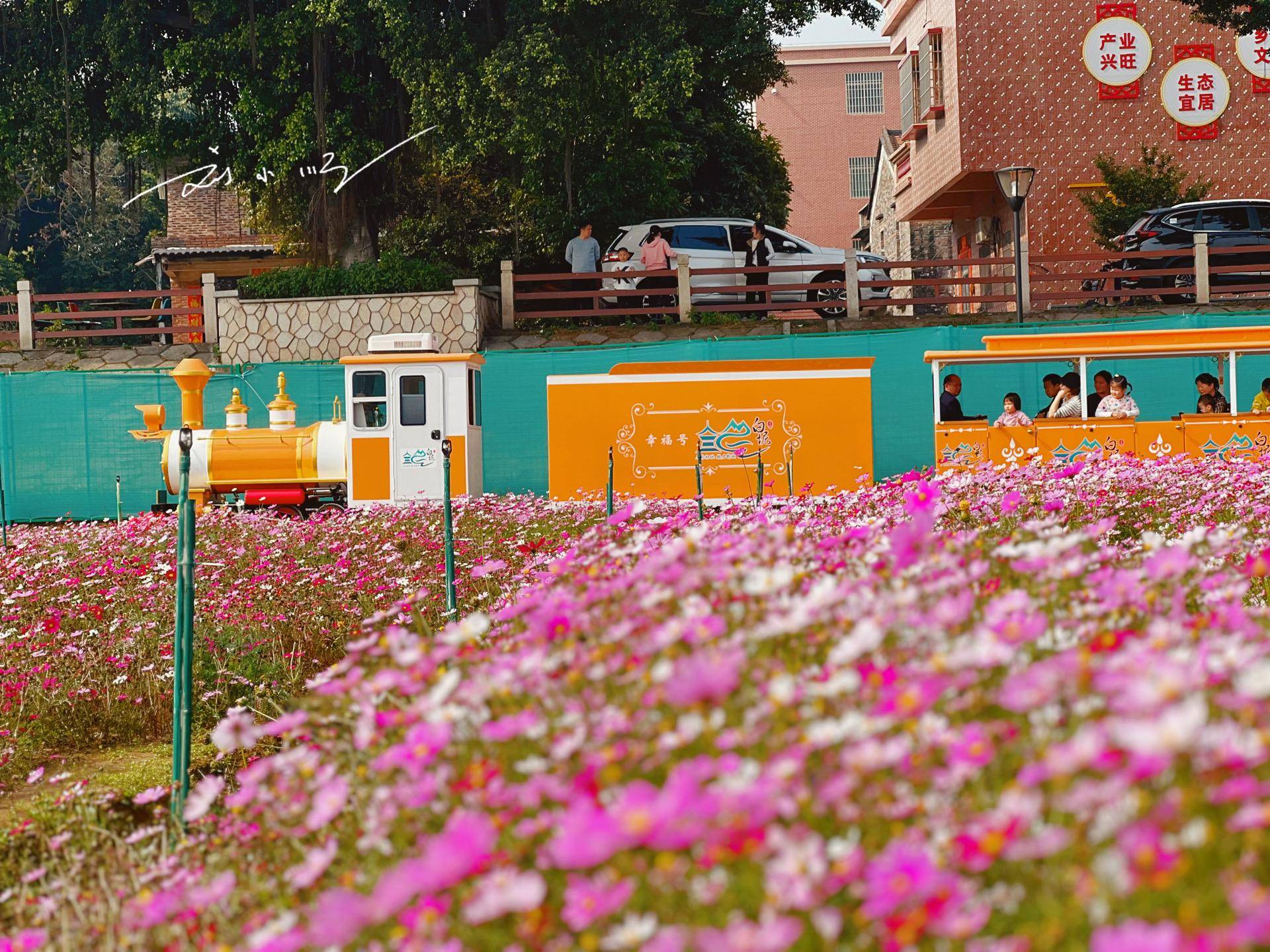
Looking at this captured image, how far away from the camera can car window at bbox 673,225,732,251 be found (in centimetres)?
2819

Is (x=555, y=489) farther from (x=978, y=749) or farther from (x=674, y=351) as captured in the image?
(x=978, y=749)

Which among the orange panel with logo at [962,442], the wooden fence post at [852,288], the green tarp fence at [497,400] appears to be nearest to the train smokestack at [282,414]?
the green tarp fence at [497,400]

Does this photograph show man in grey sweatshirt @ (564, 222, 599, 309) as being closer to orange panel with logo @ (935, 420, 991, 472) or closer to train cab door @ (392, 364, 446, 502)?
train cab door @ (392, 364, 446, 502)

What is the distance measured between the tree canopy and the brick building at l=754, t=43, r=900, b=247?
42.2 m

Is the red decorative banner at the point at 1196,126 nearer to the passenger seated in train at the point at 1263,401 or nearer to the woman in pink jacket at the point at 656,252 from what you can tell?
the woman in pink jacket at the point at 656,252

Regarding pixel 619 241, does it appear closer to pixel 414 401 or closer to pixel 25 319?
pixel 414 401

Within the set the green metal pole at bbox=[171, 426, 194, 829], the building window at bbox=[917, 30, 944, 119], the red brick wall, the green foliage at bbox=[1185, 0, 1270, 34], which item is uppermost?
the building window at bbox=[917, 30, 944, 119]

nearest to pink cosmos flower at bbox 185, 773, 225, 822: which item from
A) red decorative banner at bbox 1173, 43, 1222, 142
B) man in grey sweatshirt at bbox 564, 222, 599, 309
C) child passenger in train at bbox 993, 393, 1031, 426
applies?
child passenger in train at bbox 993, 393, 1031, 426

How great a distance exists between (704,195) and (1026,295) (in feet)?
32.7

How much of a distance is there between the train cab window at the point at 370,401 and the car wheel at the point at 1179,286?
47.6ft

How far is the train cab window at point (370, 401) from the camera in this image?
18562 millimetres

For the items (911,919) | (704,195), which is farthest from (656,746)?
(704,195)

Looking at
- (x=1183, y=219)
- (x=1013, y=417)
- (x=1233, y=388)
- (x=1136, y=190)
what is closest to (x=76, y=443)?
(x=1013, y=417)

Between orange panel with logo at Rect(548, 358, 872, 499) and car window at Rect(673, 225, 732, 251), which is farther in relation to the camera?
car window at Rect(673, 225, 732, 251)
